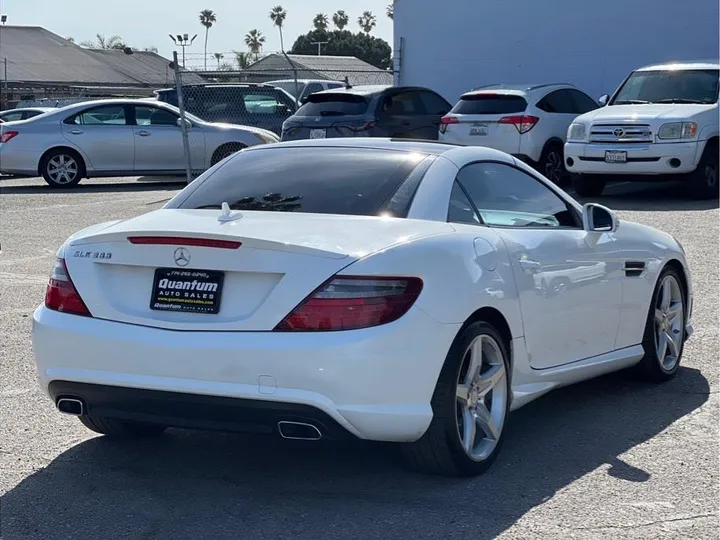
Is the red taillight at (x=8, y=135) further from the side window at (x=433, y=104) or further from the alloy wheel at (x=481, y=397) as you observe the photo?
the alloy wheel at (x=481, y=397)

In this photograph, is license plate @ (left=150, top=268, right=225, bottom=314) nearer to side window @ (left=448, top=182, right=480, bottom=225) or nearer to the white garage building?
side window @ (left=448, top=182, right=480, bottom=225)

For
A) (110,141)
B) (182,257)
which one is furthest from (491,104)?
(182,257)

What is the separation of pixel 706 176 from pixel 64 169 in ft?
33.7

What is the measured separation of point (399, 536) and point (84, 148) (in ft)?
52.7

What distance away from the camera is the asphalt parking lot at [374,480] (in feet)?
14.5

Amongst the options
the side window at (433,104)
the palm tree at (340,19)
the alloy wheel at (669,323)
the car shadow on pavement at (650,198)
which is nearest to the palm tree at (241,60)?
the side window at (433,104)

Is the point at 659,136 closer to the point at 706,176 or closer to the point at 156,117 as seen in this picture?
the point at 706,176

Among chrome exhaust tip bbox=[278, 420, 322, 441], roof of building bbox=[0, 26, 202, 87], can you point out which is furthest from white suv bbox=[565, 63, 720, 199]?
roof of building bbox=[0, 26, 202, 87]

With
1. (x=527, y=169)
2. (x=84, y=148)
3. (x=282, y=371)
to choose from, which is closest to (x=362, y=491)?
(x=282, y=371)

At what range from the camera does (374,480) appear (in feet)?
16.3

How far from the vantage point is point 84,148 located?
63.5ft

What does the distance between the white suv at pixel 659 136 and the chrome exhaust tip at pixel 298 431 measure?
39.0 feet

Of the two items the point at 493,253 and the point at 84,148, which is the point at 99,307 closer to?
the point at 493,253

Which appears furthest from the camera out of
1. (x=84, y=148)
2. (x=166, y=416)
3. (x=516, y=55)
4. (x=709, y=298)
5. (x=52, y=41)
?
(x=52, y=41)
